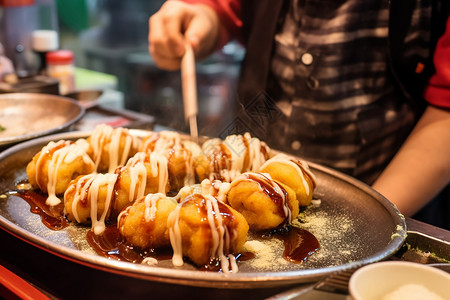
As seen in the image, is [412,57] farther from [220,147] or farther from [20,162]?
[20,162]

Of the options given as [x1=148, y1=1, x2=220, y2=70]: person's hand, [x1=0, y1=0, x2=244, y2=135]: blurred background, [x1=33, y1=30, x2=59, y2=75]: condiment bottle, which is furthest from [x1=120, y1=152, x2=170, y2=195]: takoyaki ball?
[x1=0, y1=0, x2=244, y2=135]: blurred background

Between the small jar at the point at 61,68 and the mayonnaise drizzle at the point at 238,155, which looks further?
the small jar at the point at 61,68

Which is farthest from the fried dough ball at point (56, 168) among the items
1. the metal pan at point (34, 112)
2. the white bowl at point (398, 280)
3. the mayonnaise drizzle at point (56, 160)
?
the white bowl at point (398, 280)

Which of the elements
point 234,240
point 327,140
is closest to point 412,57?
point 327,140

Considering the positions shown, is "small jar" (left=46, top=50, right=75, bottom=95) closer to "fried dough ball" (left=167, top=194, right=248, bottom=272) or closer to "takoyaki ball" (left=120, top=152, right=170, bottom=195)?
"takoyaki ball" (left=120, top=152, right=170, bottom=195)

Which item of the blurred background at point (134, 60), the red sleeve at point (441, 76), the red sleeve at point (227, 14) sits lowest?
the blurred background at point (134, 60)

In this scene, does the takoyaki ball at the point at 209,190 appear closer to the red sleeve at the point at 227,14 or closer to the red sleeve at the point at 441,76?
the red sleeve at the point at 441,76
